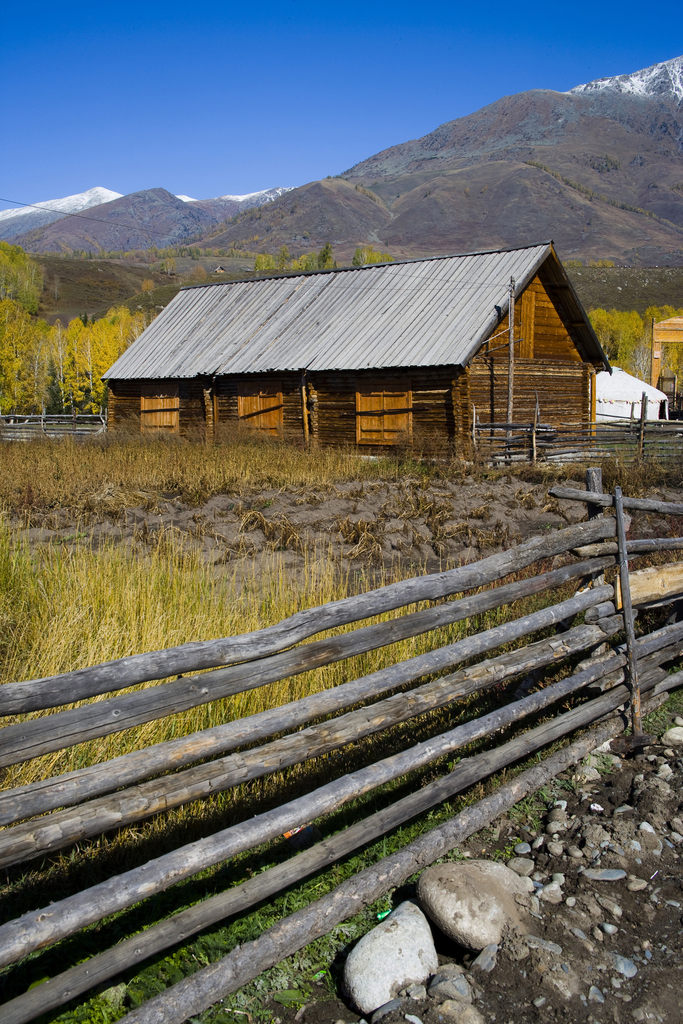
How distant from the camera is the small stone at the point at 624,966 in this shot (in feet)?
9.53

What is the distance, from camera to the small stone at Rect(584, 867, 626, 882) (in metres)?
3.51

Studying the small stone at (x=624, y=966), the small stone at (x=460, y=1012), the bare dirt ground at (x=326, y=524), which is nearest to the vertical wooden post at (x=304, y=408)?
the bare dirt ground at (x=326, y=524)

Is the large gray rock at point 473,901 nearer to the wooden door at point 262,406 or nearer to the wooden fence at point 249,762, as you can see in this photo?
the wooden fence at point 249,762

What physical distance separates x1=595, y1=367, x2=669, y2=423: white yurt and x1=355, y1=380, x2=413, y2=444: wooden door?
1780 centimetres

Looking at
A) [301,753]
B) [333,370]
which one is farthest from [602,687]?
[333,370]

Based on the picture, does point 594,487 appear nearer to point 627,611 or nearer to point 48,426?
point 627,611

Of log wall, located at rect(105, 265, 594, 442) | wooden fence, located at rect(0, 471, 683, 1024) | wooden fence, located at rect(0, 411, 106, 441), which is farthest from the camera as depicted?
wooden fence, located at rect(0, 411, 106, 441)

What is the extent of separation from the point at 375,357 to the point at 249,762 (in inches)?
700

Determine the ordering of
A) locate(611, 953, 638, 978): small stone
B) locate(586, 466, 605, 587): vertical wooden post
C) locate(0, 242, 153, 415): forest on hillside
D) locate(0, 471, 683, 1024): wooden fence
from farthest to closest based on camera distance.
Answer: locate(0, 242, 153, 415): forest on hillside < locate(586, 466, 605, 587): vertical wooden post < locate(611, 953, 638, 978): small stone < locate(0, 471, 683, 1024): wooden fence

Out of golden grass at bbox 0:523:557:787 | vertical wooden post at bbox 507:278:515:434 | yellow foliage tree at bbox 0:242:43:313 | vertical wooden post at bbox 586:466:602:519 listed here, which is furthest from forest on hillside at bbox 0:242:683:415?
vertical wooden post at bbox 586:466:602:519

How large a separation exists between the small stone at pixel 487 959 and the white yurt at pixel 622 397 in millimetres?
34011

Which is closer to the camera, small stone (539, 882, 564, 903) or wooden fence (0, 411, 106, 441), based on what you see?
small stone (539, 882, 564, 903)

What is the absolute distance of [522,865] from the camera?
12.0 ft

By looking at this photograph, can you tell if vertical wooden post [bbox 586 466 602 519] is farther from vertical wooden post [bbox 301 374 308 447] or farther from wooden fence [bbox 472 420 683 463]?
vertical wooden post [bbox 301 374 308 447]
